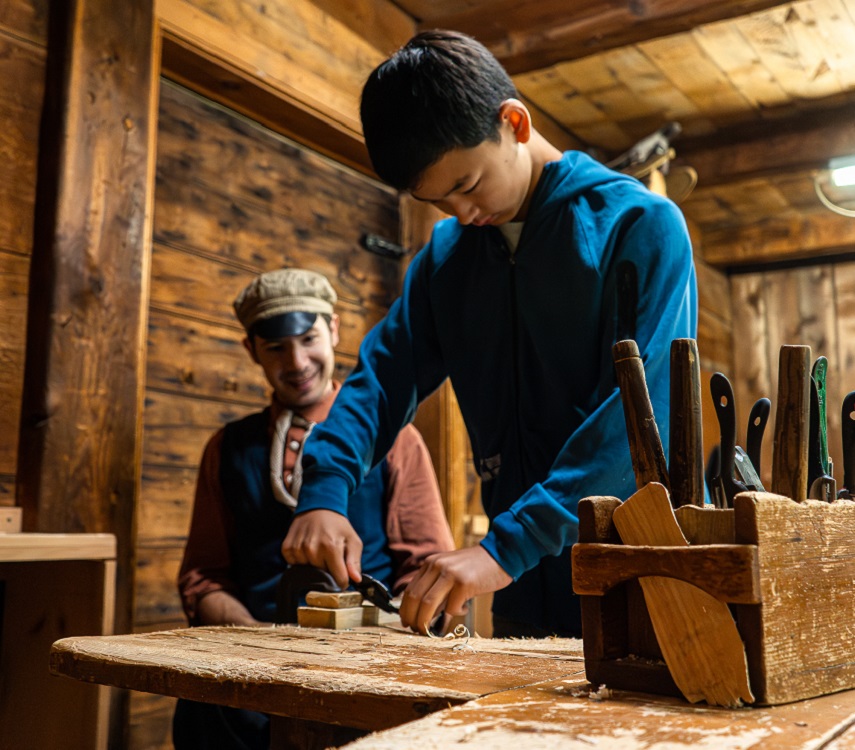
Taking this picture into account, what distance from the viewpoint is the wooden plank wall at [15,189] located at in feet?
6.46

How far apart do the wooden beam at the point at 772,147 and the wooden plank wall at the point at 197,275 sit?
2.00m

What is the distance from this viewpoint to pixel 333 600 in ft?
4.40

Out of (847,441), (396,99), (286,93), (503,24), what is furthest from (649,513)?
(503,24)

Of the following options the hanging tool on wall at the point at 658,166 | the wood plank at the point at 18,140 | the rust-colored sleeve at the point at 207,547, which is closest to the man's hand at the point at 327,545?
the rust-colored sleeve at the point at 207,547

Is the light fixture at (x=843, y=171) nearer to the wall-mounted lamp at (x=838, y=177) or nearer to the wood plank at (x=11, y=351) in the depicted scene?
the wall-mounted lamp at (x=838, y=177)

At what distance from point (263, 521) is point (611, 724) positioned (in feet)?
5.45

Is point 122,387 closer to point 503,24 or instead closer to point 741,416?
point 503,24

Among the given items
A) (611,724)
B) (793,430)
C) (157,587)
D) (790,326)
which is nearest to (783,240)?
(790,326)

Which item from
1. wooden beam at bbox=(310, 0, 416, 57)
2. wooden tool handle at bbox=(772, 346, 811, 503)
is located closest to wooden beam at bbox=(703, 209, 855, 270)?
wooden beam at bbox=(310, 0, 416, 57)

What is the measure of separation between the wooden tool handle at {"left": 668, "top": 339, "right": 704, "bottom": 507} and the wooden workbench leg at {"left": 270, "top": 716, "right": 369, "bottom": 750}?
423mm

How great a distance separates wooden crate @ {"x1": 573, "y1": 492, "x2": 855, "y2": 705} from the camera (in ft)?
2.44

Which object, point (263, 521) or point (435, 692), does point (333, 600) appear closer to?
point (435, 692)

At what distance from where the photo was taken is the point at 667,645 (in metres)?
0.77

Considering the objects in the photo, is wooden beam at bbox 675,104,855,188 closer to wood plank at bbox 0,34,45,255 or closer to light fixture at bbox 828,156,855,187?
light fixture at bbox 828,156,855,187
